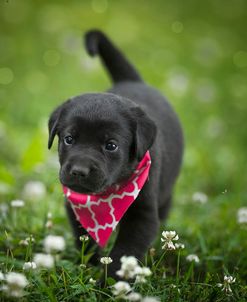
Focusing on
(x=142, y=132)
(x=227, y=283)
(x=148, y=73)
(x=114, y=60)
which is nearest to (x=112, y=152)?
(x=142, y=132)

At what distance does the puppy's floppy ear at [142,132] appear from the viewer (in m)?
2.88

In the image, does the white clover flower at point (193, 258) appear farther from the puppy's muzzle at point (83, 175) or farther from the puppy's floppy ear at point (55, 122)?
the puppy's floppy ear at point (55, 122)

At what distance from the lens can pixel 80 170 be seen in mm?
2607

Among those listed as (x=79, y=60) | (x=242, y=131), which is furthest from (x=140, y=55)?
(x=242, y=131)

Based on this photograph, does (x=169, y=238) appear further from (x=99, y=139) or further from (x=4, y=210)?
(x=4, y=210)

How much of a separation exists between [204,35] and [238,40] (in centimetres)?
58

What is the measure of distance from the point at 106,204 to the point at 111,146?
1.38 ft

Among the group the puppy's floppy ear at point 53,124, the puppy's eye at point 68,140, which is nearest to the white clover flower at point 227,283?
Answer: the puppy's eye at point 68,140

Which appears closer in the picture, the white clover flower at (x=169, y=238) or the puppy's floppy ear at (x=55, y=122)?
the white clover flower at (x=169, y=238)

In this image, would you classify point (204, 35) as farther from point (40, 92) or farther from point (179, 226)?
point (179, 226)

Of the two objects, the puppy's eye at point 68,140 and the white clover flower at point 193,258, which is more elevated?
the puppy's eye at point 68,140

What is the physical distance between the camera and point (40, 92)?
6.46 meters

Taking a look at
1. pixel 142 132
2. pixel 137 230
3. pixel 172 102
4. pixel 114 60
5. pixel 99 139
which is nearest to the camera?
pixel 99 139

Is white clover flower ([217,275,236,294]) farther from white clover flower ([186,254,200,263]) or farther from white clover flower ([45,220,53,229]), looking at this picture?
white clover flower ([45,220,53,229])
